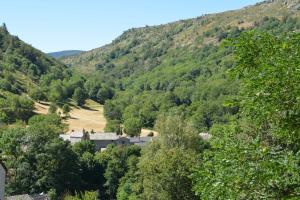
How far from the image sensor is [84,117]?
167 metres

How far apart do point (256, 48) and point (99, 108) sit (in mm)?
181182

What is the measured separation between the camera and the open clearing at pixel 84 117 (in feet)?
500

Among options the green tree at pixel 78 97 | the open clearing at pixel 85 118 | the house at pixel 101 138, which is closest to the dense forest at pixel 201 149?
the open clearing at pixel 85 118

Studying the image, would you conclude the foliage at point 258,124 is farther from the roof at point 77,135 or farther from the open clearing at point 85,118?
the open clearing at point 85,118

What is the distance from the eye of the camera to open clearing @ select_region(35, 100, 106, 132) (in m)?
152

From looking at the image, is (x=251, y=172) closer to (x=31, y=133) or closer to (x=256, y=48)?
(x=256, y=48)

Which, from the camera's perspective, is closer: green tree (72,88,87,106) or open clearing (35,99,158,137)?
open clearing (35,99,158,137)

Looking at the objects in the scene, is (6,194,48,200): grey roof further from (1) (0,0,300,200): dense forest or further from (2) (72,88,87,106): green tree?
(2) (72,88,87,106): green tree

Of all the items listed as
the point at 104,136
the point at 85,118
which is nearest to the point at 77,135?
the point at 104,136

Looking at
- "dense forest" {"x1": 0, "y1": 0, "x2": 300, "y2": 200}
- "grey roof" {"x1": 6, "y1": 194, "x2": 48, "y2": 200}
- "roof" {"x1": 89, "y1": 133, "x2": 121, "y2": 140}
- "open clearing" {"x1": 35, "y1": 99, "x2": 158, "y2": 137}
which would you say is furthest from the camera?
"open clearing" {"x1": 35, "y1": 99, "x2": 158, "y2": 137}

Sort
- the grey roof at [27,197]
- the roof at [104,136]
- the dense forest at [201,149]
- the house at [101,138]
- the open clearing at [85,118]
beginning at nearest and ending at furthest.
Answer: the dense forest at [201,149], the grey roof at [27,197], the house at [101,138], the roof at [104,136], the open clearing at [85,118]

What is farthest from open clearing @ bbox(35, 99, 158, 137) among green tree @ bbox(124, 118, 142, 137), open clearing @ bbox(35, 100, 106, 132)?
green tree @ bbox(124, 118, 142, 137)

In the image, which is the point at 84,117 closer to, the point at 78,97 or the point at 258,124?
the point at 78,97

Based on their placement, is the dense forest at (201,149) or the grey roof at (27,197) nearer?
the dense forest at (201,149)
